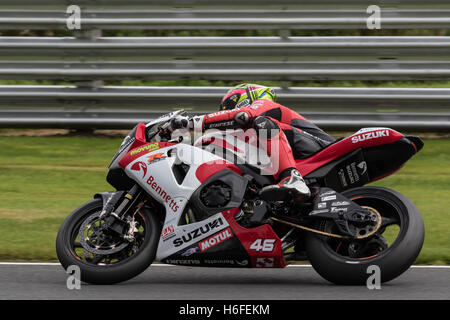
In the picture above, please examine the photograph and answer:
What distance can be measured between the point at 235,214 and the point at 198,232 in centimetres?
28

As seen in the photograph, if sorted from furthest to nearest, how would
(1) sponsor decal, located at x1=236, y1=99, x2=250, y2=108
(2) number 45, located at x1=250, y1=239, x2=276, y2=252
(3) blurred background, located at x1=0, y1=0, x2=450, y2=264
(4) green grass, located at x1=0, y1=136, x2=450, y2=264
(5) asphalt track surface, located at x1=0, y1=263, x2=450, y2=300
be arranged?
1. (3) blurred background, located at x1=0, y1=0, x2=450, y2=264
2. (4) green grass, located at x1=0, y1=136, x2=450, y2=264
3. (1) sponsor decal, located at x1=236, y1=99, x2=250, y2=108
4. (2) number 45, located at x1=250, y1=239, x2=276, y2=252
5. (5) asphalt track surface, located at x1=0, y1=263, x2=450, y2=300

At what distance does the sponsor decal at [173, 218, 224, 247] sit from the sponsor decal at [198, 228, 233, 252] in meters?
0.05

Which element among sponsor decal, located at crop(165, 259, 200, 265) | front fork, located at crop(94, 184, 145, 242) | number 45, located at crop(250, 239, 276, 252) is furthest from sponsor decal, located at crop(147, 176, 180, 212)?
number 45, located at crop(250, 239, 276, 252)

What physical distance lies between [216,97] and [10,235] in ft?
12.1

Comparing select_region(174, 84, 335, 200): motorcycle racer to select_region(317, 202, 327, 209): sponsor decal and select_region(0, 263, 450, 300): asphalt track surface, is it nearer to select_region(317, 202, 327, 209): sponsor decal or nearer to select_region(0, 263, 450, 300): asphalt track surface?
select_region(317, 202, 327, 209): sponsor decal

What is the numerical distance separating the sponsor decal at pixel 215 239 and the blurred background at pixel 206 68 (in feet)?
14.0

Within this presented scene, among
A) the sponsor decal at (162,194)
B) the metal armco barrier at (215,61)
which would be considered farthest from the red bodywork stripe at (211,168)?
the metal armco barrier at (215,61)

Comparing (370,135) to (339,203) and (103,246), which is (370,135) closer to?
(339,203)

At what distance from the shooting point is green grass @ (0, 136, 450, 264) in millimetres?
6859

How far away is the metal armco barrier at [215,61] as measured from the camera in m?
10.0

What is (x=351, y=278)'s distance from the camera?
5.29 m
